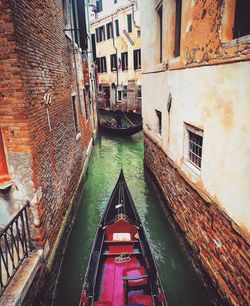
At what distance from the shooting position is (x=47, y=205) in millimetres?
3975

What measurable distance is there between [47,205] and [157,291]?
2104mm

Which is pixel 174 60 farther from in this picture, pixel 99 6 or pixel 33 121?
pixel 99 6

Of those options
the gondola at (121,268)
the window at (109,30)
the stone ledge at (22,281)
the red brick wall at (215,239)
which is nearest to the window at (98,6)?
the window at (109,30)

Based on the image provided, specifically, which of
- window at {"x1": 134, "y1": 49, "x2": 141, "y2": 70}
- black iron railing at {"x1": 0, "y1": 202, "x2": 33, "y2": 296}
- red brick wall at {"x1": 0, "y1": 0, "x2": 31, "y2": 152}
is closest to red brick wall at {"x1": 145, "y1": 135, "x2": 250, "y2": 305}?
black iron railing at {"x1": 0, "y1": 202, "x2": 33, "y2": 296}

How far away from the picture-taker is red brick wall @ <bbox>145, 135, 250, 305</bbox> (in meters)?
2.91

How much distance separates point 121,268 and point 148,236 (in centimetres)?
175

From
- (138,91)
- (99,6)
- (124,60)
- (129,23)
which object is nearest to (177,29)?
(138,91)

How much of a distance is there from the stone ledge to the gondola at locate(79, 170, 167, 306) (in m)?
0.71

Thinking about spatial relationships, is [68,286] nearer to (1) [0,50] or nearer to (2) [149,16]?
(1) [0,50]

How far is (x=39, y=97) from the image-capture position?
3.83m

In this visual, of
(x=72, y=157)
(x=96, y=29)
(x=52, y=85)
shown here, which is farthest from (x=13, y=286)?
(x=96, y=29)

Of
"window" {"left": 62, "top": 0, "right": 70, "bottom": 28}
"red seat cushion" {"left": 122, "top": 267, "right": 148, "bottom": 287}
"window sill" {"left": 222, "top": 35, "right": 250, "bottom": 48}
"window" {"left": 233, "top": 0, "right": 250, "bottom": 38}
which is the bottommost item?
"red seat cushion" {"left": 122, "top": 267, "right": 148, "bottom": 287}

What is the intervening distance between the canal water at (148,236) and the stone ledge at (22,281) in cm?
102

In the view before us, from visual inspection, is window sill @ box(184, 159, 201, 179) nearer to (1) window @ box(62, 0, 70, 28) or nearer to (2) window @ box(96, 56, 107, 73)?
(1) window @ box(62, 0, 70, 28)
